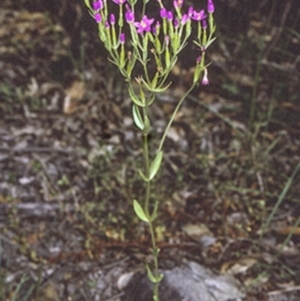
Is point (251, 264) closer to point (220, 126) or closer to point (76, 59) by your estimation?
point (220, 126)

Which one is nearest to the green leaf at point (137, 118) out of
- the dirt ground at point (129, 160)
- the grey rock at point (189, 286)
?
the grey rock at point (189, 286)

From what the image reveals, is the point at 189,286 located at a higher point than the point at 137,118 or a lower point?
lower

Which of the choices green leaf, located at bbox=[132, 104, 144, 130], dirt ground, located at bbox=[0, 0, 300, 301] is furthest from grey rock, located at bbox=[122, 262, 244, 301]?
green leaf, located at bbox=[132, 104, 144, 130]

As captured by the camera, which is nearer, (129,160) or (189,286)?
(189,286)

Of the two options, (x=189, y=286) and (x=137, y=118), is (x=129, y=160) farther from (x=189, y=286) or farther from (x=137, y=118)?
(x=137, y=118)

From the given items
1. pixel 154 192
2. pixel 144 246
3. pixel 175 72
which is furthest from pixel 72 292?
pixel 175 72

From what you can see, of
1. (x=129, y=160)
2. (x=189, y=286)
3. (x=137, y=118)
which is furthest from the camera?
(x=129, y=160)

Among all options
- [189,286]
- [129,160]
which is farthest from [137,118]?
[129,160]

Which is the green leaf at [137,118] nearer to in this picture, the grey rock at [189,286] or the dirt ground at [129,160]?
the grey rock at [189,286]

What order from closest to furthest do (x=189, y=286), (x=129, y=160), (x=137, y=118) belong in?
(x=137, y=118) < (x=189, y=286) < (x=129, y=160)
